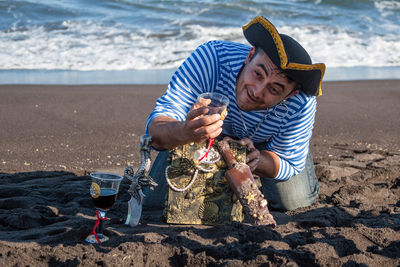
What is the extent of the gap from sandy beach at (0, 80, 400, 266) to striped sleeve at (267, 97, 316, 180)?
37cm

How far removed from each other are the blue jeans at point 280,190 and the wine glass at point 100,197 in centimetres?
95

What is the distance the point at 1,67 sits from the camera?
8516 mm

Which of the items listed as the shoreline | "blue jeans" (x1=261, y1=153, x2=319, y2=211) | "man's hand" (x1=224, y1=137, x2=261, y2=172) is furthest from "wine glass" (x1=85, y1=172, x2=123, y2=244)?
the shoreline

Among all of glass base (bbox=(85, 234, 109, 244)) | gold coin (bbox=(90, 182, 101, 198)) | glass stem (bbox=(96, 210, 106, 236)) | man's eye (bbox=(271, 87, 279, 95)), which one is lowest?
glass base (bbox=(85, 234, 109, 244))

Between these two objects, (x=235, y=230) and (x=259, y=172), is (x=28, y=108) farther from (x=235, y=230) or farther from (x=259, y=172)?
(x=235, y=230)

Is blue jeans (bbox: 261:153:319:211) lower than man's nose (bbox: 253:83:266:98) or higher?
lower

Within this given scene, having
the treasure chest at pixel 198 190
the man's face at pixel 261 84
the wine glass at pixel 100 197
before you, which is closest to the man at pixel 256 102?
the man's face at pixel 261 84

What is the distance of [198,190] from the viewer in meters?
3.07

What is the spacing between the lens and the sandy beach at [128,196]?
254 centimetres

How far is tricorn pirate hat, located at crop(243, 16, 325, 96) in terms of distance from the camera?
109 inches

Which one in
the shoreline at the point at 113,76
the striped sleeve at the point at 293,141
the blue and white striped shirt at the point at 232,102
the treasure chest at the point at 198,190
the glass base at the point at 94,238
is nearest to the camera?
the glass base at the point at 94,238

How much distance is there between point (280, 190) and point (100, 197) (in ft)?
5.37

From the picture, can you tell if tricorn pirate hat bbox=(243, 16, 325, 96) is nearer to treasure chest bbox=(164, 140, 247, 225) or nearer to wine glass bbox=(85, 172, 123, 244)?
treasure chest bbox=(164, 140, 247, 225)

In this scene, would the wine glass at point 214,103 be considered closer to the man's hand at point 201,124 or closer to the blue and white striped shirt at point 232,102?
the man's hand at point 201,124
